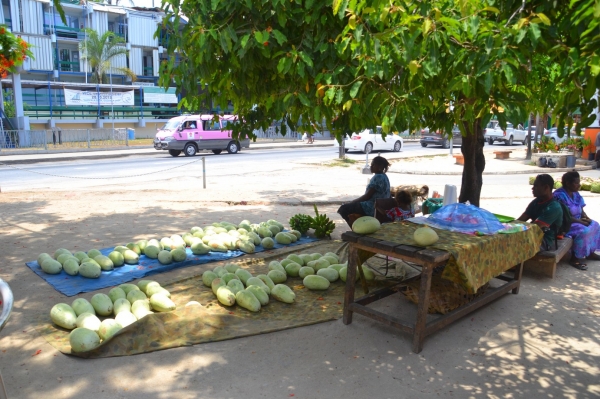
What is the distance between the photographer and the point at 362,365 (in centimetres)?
407

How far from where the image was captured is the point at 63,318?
4531 millimetres

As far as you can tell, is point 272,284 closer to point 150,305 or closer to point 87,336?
point 150,305

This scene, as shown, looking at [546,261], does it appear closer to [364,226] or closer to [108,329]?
[364,226]

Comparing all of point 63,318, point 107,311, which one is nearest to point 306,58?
point 107,311

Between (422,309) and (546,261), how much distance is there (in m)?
2.85

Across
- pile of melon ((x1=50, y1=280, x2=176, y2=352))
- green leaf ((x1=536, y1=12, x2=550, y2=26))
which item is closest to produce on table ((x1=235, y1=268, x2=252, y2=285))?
pile of melon ((x1=50, y1=280, x2=176, y2=352))

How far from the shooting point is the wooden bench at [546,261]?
612 centimetres

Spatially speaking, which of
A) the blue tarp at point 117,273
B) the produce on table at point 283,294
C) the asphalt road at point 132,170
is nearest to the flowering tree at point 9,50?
the blue tarp at point 117,273

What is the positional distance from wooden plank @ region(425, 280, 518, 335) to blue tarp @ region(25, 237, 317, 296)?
3.31 meters

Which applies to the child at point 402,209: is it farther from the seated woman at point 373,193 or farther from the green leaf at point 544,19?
the green leaf at point 544,19

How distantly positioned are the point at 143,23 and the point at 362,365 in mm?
41013

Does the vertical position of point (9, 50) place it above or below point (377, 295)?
above

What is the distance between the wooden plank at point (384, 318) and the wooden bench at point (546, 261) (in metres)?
2.79

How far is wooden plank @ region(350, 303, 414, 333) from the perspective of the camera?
4.32 metres
